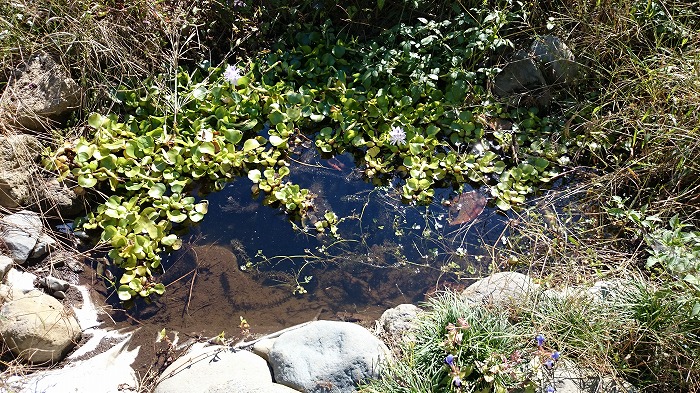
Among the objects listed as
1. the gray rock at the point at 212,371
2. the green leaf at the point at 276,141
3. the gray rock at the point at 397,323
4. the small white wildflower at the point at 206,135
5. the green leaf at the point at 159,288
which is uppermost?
the small white wildflower at the point at 206,135

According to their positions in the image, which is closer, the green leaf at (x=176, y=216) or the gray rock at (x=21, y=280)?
the gray rock at (x=21, y=280)

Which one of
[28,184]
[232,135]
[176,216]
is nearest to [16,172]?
[28,184]

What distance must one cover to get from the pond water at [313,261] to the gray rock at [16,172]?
0.86 m

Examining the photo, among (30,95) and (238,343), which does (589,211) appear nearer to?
(238,343)

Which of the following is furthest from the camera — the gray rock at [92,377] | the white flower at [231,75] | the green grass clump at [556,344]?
the white flower at [231,75]

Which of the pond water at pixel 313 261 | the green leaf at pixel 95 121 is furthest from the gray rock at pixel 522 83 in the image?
the green leaf at pixel 95 121

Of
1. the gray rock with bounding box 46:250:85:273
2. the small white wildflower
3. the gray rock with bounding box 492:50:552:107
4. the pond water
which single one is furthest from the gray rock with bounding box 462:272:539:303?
the gray rock with bounding box 46:250:85:273

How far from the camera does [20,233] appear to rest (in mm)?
3172

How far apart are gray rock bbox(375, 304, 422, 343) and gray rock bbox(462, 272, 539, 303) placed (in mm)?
272

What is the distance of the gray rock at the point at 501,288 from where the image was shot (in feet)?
9.21

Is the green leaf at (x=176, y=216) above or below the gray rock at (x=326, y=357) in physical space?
above

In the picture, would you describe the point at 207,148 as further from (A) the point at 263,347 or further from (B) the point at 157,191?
(A) the point at 263,347

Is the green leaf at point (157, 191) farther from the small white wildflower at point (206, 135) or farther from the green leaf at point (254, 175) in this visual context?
the green leaf at point (254, 175)

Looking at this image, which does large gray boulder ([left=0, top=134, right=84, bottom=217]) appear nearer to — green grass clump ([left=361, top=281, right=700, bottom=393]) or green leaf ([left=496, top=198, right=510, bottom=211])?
green grass clump ([left=361, top=281, right=700, bottom=393])
